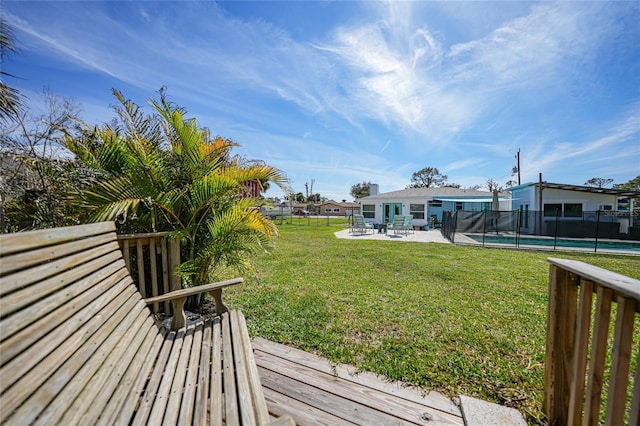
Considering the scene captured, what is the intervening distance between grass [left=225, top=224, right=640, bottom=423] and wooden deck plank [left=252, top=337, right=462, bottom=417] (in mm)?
96

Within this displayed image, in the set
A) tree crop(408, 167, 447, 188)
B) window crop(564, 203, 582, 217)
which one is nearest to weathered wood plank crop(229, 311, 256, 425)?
window crop(564, 203, 582, 217)

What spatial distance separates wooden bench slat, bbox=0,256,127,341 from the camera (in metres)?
0.89

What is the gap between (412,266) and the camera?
645 cm

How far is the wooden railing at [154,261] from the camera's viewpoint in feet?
8.80

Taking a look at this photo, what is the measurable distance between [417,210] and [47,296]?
21869 mm

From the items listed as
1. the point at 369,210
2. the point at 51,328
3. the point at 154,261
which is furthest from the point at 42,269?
the point at 369,210

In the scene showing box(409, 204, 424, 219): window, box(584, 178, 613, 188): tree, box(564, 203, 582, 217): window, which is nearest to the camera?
box(564, 203, 582, 217): window

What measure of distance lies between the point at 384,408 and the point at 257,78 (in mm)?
8799

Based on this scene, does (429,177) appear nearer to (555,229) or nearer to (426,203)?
(426,203)

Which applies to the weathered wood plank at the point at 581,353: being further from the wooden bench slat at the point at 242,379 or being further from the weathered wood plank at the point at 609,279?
the wooden bench slat at the point at 242,379

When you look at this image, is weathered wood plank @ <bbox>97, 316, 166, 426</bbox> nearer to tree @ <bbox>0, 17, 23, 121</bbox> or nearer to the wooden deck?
the wooden deck

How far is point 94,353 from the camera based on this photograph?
124 centimetres

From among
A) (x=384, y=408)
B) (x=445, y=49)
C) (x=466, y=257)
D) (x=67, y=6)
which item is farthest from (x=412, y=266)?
(x=67, y=6)

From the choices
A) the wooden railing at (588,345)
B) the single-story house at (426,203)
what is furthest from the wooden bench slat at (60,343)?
the single-story house at (426,203)
